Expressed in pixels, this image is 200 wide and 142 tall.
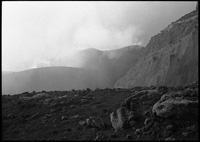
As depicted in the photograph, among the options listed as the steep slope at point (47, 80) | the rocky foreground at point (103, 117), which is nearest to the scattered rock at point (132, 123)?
the rocky foreground at point (103, 117)

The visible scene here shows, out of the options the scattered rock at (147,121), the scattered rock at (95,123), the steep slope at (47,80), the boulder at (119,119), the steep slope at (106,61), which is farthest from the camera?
the steep slope at (106,61)

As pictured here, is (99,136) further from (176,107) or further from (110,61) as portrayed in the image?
(110,61)

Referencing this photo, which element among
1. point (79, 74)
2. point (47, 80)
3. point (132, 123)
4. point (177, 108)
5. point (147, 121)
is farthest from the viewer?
point (79, 74)

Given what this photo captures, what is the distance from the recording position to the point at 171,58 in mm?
32188

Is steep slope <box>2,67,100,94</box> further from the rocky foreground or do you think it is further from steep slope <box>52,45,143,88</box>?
the rocky foreground

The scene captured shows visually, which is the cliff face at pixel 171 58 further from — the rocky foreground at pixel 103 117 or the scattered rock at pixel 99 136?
the scattered rock at pixel 99 136

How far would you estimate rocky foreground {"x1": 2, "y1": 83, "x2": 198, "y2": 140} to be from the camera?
24.6 ft

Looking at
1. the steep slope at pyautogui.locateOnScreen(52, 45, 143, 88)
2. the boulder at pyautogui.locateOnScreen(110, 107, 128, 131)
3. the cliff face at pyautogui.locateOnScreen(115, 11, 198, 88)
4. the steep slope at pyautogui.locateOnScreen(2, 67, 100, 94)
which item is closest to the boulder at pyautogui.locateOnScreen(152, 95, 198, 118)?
the boulder at pyautogui.locateOnScreen(110, 107, 128, 131)

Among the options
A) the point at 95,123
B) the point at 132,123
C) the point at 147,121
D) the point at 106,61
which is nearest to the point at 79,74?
the point at 106,61

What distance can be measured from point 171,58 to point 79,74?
108ft

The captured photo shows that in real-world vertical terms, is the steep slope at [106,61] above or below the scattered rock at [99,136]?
above

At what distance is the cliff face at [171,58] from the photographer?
28.8 meters

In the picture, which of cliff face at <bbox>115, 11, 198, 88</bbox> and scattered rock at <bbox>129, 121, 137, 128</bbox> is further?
cliff face at <bbox>115, 11, 198, 88</bbox>

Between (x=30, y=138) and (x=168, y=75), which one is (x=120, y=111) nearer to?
(x=30, y=138)
